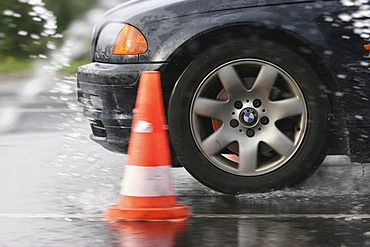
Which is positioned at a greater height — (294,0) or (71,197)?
(294,0)

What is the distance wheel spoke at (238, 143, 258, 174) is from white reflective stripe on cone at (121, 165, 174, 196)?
2.32 ft

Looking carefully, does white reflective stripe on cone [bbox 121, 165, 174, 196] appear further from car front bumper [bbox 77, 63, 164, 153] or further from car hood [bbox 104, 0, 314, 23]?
car hood [bbox 104, 0, 314, 23]

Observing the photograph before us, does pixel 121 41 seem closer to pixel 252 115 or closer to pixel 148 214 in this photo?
pixel 252 115

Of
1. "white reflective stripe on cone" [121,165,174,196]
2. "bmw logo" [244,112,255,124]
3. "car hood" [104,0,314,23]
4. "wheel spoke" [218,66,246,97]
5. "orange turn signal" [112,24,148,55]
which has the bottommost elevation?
"white reflective stripe on cone" [121,165,174,196]

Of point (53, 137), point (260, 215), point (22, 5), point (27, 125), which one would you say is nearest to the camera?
point (260, 215)

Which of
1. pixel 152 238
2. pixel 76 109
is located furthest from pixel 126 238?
pixel 76 109

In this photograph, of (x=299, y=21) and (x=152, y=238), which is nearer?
(x=152, y=238)

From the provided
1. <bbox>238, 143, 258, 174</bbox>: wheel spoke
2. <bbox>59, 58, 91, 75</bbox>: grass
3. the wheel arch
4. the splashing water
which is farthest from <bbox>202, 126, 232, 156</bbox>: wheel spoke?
<bbox>59, 58, 91, 75</bbox>: grass

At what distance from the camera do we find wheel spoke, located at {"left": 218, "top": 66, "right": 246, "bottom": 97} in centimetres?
685

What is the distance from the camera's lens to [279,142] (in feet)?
22.5

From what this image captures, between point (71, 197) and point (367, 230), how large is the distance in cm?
200

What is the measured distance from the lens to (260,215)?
253 inches

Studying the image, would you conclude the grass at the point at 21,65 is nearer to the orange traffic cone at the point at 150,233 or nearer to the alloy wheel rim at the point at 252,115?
the alloy wheel rim at the point at 252,115

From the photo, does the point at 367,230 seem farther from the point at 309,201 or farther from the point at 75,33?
the point at 75,33
